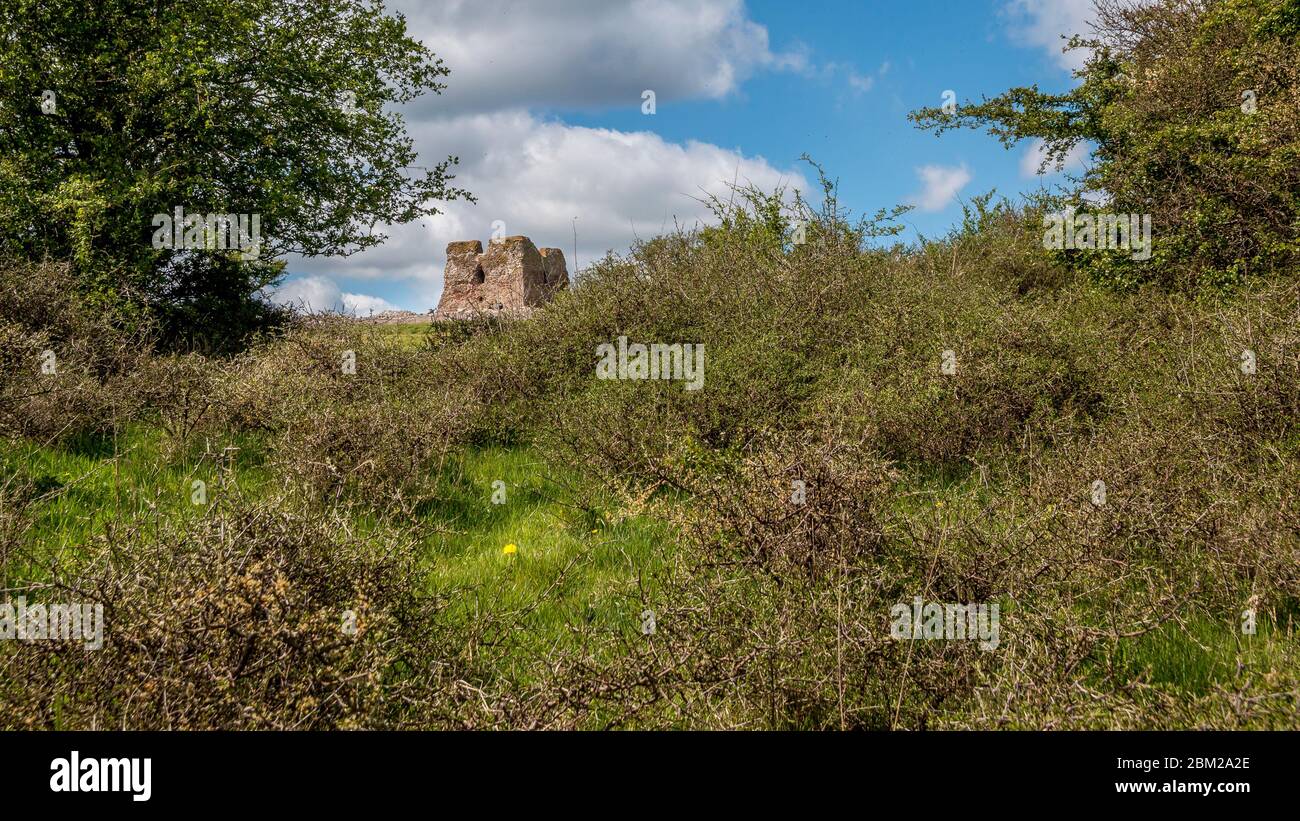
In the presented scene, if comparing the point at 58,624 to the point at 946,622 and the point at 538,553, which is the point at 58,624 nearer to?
the point at 538,553

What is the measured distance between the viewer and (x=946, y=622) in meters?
3.29

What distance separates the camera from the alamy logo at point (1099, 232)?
11.0 metres

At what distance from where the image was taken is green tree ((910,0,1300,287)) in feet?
31.8

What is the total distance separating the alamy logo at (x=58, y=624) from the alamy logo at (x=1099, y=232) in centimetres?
1283

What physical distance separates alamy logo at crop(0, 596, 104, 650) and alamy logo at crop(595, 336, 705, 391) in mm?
5289

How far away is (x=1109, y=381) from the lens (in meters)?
7.37

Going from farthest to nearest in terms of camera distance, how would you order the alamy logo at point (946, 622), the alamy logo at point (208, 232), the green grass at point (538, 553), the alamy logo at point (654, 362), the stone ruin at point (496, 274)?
the stone ruin at point (496, 274) < the alamy logo at point (208, 232) < the alamy logo at point (654, 362) < the green grass at point (538, 553) < the alamy logo at point (946, 622)

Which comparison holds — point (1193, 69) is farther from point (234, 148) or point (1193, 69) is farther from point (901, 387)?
point (234, 148)
